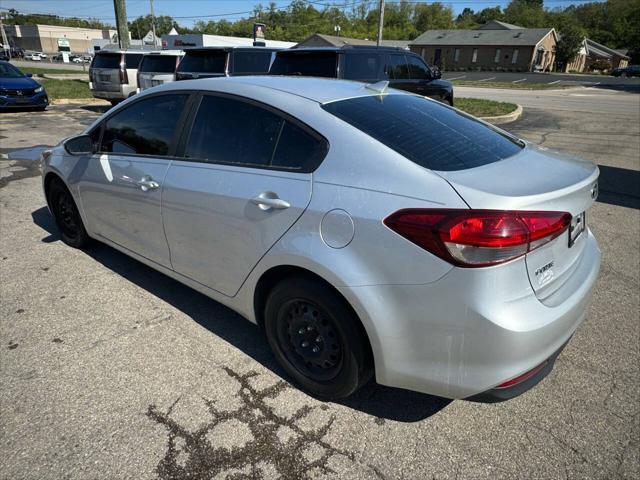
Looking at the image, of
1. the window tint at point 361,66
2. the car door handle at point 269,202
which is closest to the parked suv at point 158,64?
the window tint at point 361,66

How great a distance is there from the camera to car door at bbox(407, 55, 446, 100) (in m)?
9.77

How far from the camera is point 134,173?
3.25 meters

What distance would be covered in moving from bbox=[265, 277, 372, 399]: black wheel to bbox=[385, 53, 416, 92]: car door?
7.67 m

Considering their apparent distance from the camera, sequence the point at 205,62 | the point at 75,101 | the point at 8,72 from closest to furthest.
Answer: the point at 205,62 < the point at 8,72 < the point at 75,101

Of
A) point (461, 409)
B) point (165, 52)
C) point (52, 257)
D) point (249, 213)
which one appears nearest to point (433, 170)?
point (249, 213)

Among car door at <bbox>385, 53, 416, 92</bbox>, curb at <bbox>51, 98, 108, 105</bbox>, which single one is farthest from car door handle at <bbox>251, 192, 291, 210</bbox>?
curb at <bbox>51, 98, 108, 105</bbox>

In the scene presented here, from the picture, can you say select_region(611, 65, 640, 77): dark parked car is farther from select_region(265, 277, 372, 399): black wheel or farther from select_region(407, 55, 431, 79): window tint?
select_region(265, 277, 372, 399): black wheel

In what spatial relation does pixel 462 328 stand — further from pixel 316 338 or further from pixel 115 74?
pixel 115 74

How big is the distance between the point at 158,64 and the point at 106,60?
233 cm

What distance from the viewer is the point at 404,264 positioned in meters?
1.97

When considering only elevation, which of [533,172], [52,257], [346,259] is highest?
[533,172]

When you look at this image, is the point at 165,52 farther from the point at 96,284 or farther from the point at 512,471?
the point at 512,471

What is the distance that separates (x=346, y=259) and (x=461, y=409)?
1.16 m

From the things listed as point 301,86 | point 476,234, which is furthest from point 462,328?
point 301,86
